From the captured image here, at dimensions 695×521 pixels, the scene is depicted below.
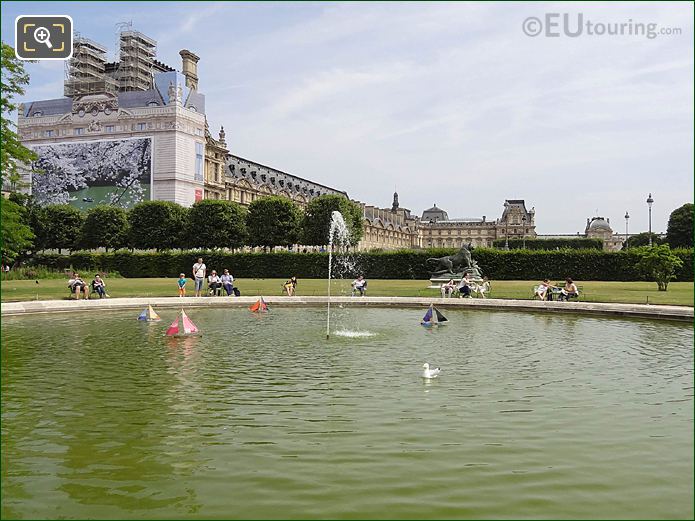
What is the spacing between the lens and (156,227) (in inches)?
2749

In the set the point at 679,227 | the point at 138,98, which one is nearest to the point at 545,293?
the point at 679,227

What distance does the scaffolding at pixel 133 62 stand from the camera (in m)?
99.7

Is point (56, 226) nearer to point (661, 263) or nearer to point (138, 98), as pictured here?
point (138, 98)

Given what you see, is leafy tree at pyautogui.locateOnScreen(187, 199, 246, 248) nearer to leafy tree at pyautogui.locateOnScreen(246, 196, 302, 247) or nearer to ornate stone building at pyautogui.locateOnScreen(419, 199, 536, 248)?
leafy tree at pyautogui.locateOnScreen(246, 196, 302, 247)

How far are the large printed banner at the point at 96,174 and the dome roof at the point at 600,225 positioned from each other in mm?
140607

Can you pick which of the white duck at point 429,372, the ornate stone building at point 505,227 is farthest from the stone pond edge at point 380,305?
the ornate stone building at point 505,227

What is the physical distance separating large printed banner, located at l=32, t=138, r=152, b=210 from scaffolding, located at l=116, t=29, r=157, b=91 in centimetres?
1432

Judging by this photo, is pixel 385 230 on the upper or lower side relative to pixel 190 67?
lower

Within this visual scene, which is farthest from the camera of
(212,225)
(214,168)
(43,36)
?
(214,168)

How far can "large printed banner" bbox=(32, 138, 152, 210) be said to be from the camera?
88562mm

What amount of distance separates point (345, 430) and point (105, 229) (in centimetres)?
6802

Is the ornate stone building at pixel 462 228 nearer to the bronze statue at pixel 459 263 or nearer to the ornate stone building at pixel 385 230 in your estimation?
the ornate stone building at pixel 385 230

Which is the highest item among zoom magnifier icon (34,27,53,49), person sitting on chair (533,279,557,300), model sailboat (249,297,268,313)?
zoom magnifier icon (34,27,53,49)

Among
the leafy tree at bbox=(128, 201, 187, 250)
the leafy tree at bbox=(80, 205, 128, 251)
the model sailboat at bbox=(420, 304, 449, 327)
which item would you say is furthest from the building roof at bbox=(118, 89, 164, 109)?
the model sailboat at bbox=(420, 304, 449, 327)
